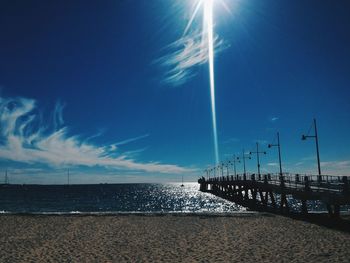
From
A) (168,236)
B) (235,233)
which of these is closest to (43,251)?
(168,236)

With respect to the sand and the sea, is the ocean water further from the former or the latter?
the sand

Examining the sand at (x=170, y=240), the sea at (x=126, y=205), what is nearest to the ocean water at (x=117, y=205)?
the sea at (x=126, y=205)

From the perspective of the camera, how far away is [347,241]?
15.3 m

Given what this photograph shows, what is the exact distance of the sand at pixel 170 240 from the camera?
13289mm

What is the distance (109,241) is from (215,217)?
32.8ft

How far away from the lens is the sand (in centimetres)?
1329

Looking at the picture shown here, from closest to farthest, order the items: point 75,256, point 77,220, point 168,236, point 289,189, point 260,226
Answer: point 75,256
point 168,236
point 260,226
point 77,220
point 289,189

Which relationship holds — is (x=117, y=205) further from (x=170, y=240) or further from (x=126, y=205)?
(x=170, y=240)

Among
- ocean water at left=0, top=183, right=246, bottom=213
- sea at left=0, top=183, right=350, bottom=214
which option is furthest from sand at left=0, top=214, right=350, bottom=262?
ocean water at left=0, top=183, right=246, bottom=213

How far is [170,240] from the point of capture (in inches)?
656

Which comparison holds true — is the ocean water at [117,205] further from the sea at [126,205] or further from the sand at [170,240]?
the sand at [170,240]

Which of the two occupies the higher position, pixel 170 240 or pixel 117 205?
pixel 170 240

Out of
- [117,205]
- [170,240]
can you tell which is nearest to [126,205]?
[117,205]

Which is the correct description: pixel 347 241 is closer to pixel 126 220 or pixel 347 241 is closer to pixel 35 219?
pixel 126 220
